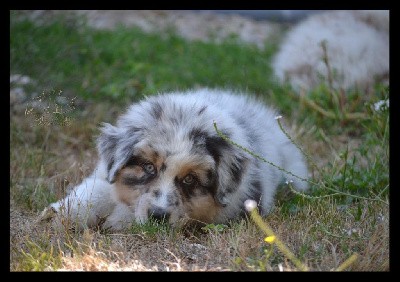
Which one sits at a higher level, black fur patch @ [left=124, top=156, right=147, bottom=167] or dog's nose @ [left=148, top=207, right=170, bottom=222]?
black fur patch @ [left=124, top=156, right=147, bottom=167]

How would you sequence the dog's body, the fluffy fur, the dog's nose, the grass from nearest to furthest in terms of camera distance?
the grass → the dog's nose → the dog's body → the fluffy fur

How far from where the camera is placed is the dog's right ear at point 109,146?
5.28 metres

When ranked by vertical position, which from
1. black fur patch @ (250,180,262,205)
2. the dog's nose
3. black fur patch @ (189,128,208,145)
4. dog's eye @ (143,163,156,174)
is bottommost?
the dog's nose

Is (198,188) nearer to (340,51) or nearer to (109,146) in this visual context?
(109,146)

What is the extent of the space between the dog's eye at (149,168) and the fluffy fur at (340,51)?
353cm

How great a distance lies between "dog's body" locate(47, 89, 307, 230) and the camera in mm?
4969

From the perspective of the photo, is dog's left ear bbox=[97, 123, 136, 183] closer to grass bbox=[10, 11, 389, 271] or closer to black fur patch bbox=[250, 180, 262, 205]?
grass bbox=[10, 11, 389, 271]

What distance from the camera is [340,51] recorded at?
881 centimetres

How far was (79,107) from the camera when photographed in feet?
24.5

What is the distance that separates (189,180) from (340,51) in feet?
14.6

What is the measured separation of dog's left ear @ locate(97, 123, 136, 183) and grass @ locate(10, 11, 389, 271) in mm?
506

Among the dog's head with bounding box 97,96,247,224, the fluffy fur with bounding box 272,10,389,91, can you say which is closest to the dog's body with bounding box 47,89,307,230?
the dog's head with bounding box 97,96,247,224

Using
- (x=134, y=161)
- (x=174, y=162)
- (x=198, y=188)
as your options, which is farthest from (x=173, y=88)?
(x=174, y=162)
